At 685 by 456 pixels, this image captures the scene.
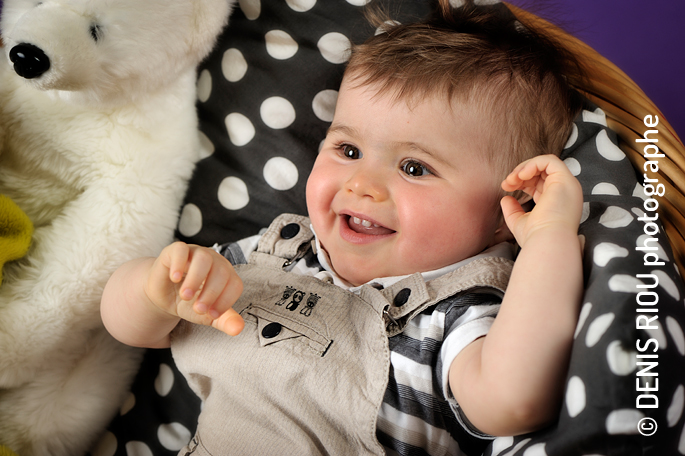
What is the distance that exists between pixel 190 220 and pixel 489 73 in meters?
0.67

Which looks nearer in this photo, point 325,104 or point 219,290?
point 219,290

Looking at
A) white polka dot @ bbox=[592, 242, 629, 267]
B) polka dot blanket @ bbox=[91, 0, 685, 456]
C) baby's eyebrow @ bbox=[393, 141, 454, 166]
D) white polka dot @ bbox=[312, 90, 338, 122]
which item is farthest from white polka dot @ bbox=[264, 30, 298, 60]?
white polka dot @ bbox=[592, 242, 629, 267]

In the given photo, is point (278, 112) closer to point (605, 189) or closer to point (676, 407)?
point (605, 189)

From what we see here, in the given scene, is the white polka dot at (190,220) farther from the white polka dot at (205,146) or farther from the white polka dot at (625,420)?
the white polka dot at (625,420)

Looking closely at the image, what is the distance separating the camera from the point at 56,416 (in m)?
0.91

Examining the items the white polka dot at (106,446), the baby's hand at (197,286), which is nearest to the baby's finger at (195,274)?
the baby's hand at (197,286)

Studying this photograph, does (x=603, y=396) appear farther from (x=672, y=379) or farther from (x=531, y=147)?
(x=531, y=147)

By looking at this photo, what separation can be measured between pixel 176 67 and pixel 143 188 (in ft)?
0.78

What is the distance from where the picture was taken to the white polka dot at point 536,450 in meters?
0.53

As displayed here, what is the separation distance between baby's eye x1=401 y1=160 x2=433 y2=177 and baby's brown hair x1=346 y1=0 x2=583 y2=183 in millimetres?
98

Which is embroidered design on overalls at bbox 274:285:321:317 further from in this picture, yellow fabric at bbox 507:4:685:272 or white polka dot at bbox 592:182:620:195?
yellow fabric at bbox 507:4:685:272

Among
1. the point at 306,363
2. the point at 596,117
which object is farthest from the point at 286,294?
the point at 596,117

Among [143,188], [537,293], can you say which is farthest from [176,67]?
[537,293]

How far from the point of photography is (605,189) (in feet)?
2.74
